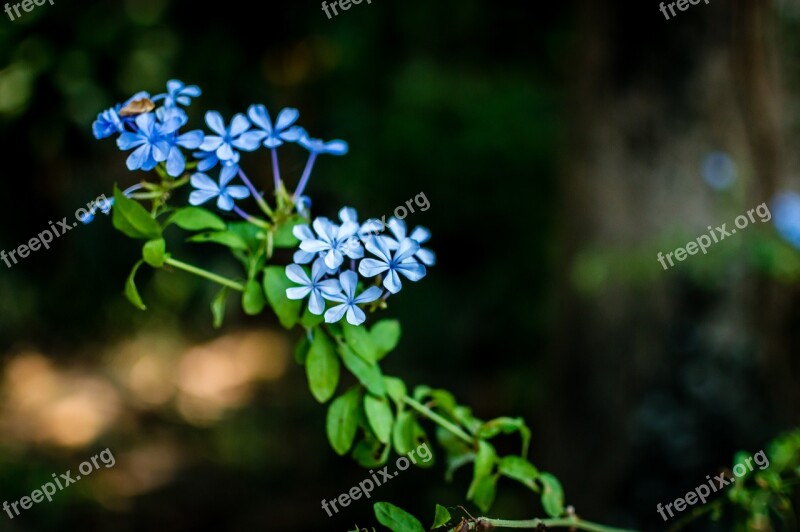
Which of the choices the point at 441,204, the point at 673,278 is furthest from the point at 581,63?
the point at 441,204

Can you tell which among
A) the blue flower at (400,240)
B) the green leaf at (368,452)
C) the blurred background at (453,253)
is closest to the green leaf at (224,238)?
the blue flower at (400,240)

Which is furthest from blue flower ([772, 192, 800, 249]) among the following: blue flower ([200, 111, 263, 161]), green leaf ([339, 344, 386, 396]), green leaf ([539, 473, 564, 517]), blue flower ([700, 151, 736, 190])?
blue flower ([200, 111, 263, 161])

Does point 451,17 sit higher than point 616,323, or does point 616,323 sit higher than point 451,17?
point 451,17

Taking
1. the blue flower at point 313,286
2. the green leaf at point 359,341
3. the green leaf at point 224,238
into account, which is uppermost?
the green leaf at point 224,238

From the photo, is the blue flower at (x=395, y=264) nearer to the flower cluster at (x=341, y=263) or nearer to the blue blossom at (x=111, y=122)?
the flower cluster at (x=341, y=263)

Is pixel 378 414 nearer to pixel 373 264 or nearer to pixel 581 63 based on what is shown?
pixel 373 264

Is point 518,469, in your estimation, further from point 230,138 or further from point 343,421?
point 230,138
